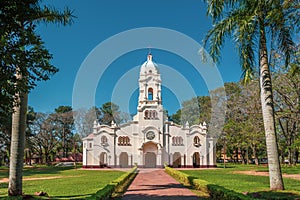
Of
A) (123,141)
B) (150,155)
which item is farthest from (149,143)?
(123,141)

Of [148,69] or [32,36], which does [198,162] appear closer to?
[148,69]

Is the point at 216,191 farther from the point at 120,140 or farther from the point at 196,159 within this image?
the point at 196,159

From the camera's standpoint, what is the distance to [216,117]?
43.9 metres

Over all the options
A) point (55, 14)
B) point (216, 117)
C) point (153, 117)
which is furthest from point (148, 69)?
point (55, 14)

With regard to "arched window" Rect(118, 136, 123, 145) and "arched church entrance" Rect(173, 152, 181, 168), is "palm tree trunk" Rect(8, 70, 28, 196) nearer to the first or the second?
"arched window" Rect(118, 136, 123, 145)

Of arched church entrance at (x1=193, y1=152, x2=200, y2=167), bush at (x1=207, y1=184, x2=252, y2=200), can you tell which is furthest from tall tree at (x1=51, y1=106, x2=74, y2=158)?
bush at (x1=207, y1=184, x2=252, y2=200)

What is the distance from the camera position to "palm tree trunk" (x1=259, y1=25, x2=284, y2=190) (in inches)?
424

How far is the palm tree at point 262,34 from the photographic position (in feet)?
35.9

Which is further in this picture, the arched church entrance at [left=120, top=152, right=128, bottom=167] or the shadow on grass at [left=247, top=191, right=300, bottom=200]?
the arched church entrance at [left=120, top=152, right=128, bottom=167]

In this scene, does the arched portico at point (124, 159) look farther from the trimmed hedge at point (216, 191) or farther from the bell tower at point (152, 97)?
the trimmed hedge at point (216, 191)

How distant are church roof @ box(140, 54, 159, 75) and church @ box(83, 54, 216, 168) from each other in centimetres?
113

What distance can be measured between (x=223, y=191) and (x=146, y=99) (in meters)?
32.1

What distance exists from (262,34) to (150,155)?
30422 millimetres

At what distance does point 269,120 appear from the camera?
11211mm
